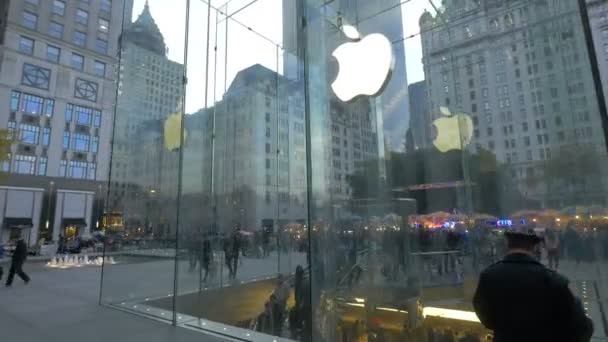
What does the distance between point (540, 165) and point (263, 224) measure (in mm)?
7790

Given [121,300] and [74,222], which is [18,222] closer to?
[74,222]

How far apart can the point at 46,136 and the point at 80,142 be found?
109 inches

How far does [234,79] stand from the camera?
963 cm

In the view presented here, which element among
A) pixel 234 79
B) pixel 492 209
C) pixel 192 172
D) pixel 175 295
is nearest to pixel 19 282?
pixel 192 172

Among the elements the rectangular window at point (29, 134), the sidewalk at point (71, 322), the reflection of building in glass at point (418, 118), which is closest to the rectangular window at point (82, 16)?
the rectangular window at point (29, 134)

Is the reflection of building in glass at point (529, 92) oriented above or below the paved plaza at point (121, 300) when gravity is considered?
above

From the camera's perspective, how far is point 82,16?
33438 millimetres

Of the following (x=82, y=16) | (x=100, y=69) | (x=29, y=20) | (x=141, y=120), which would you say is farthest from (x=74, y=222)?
(x=141, y=120)

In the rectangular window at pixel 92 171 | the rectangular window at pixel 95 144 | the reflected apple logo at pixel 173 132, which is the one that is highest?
the rectangular window at pixel 95 144

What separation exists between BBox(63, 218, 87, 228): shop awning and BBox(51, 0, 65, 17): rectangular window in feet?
63.9

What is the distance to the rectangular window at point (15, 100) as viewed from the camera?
29.0 m

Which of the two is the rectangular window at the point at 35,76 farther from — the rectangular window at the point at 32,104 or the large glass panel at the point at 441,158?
the large glass panel at the point at 441,158

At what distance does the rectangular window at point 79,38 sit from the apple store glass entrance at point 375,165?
106ft

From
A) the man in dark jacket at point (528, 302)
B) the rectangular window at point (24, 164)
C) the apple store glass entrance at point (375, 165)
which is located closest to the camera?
the man in dark jacket at point (528, 302)
